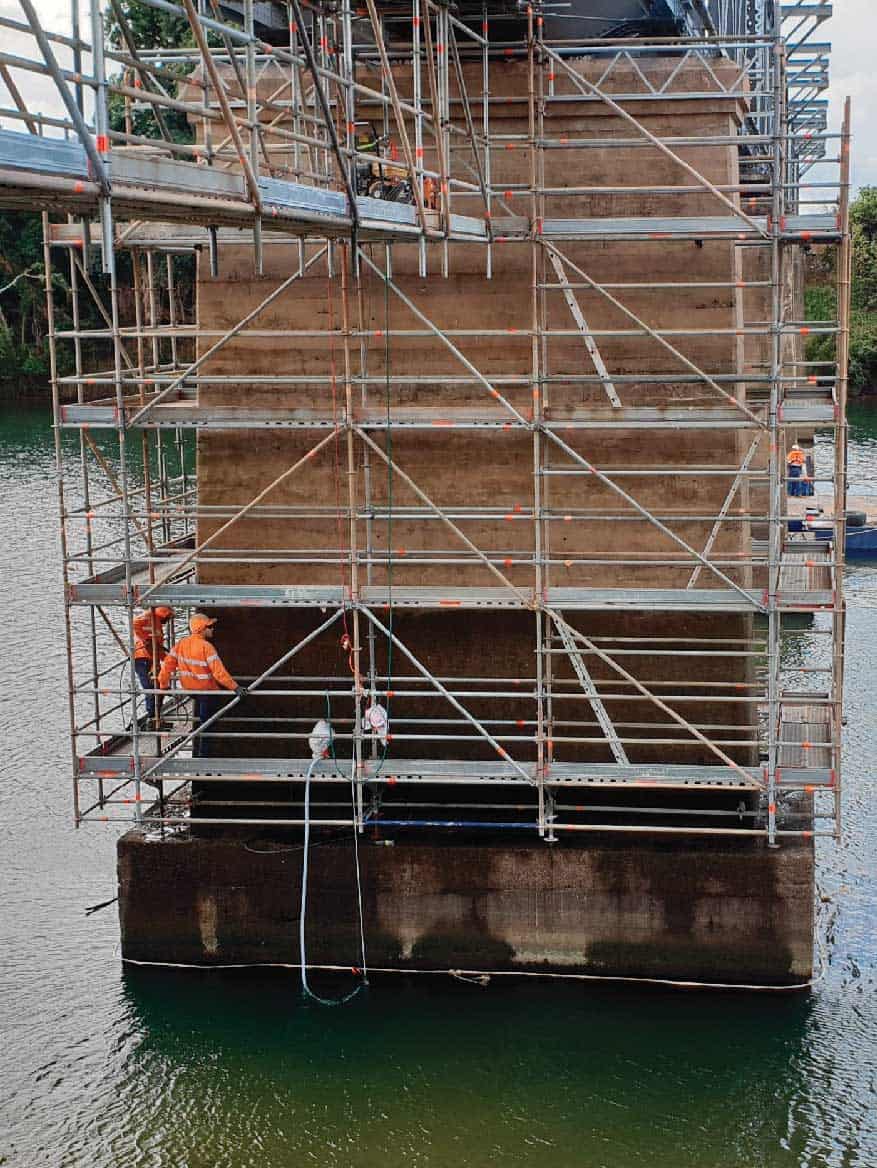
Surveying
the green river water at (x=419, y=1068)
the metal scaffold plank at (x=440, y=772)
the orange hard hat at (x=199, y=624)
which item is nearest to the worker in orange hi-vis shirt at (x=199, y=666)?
the orange hard hat at (x=199, y=624)

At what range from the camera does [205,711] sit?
16.4 meters

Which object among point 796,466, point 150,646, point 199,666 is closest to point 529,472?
point 199,666

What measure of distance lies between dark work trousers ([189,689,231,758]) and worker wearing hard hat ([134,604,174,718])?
16.4 inches

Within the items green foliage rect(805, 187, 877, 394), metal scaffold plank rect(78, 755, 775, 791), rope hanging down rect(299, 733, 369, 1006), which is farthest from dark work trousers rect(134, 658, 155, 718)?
green foliage rect(805, 187, 877, 394)

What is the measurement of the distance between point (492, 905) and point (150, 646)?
461cm

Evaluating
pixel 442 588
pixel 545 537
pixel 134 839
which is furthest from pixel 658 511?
pixel 134 839

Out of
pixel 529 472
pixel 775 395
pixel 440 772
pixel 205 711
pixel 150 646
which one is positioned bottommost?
pixel 440 772

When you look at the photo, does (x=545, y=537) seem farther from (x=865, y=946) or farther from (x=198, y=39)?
(x=198, y=39)

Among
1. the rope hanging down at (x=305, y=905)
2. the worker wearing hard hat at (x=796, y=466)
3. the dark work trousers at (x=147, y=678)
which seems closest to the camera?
the rope hanging down at (x=305, y=905)

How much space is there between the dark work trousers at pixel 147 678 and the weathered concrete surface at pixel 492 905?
184 centimetres

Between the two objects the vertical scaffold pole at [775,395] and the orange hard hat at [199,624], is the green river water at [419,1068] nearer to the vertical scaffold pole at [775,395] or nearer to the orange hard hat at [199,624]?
the vertical scaffold pole at [775,395]

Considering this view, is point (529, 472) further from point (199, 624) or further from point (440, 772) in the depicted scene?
point (199, 624)

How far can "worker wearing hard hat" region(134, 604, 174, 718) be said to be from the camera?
16531mm

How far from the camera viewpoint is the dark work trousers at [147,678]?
17.2 meters
